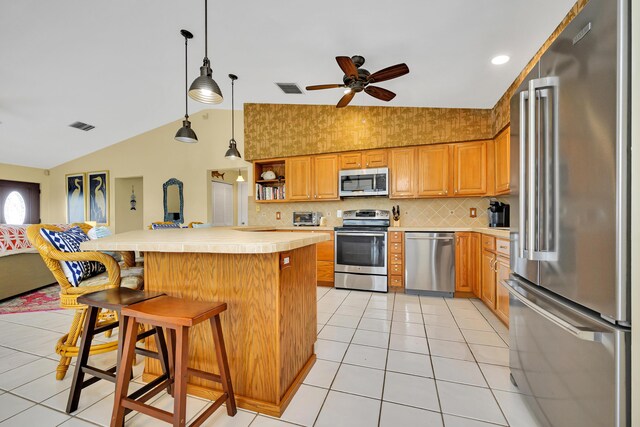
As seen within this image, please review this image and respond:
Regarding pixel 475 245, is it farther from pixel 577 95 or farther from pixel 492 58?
pixel 577 95

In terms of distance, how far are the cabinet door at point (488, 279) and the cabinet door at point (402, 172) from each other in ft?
4.33

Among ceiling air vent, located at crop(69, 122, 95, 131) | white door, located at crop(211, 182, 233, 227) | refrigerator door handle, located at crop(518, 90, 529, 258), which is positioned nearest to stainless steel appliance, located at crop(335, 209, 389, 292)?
refrigerator door handle, located at crop(518, 90, 529, 258)

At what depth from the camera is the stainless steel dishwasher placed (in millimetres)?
3582

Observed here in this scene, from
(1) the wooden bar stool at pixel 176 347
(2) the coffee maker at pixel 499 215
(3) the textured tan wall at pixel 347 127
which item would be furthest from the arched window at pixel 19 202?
(2) the coffee maker at pixel 499 215

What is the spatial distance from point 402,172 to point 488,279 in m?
1.85

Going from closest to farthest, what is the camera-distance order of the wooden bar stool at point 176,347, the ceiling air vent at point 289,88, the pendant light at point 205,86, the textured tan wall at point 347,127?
the wooden bar stool at point 176,347 → the pendant light at point 205,86 → the ceiling air vent at point 289,88 → the textured tan wall at point 347,127

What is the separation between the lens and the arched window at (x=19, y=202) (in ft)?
21.7

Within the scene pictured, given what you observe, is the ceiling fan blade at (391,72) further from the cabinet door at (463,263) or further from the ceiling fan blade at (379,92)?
the cabinet door at (463,263)

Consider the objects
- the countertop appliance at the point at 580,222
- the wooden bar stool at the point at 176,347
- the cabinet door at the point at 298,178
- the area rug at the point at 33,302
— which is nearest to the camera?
the countertop appliance at the point at 580,222

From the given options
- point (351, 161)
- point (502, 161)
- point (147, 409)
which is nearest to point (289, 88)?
point (351, 161)

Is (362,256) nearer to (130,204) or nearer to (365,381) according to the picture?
(365,381)

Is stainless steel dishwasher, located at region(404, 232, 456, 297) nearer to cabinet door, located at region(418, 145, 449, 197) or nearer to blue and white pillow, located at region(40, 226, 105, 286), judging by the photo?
cabinet door, located at region(418, 145, 449, 197)

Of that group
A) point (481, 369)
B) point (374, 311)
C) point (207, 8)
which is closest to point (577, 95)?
point (481, 369)

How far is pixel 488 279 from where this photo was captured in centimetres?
307
